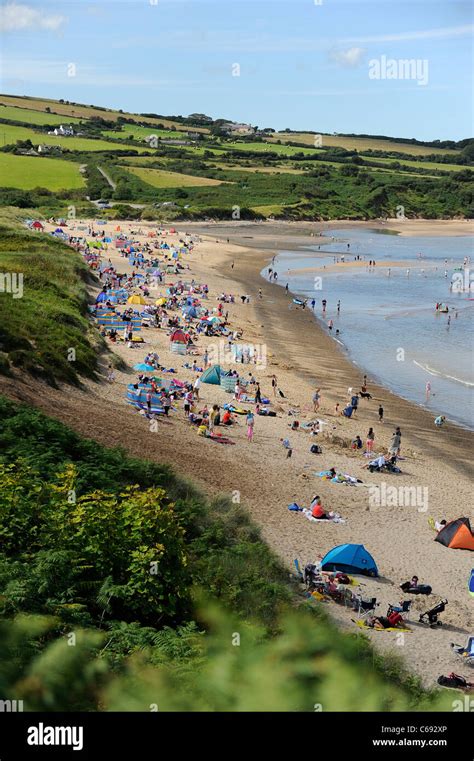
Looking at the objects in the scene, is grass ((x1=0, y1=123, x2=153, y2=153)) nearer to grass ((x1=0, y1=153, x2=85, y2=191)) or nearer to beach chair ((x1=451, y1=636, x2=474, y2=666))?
grass ((x1=0, y1=153, x2=85, y2=191))

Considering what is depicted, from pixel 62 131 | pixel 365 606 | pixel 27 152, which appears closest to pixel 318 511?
pixel 365 606

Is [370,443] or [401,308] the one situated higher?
[401,308]

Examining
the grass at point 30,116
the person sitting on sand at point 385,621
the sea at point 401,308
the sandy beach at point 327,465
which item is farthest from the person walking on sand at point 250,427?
the grass at point 30,116

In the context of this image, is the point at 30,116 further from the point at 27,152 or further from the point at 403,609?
the point at 403,609

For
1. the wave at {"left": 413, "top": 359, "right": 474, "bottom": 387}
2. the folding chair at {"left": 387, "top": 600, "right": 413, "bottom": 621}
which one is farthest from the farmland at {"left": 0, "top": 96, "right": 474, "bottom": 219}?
the folding chair at {"left": 387, "top": 600, "right": 413, "bottom": 621}

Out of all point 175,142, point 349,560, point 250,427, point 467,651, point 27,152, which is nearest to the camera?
point 467,651
